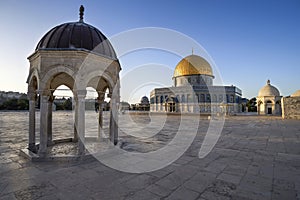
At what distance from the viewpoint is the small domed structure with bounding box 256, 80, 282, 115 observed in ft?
158

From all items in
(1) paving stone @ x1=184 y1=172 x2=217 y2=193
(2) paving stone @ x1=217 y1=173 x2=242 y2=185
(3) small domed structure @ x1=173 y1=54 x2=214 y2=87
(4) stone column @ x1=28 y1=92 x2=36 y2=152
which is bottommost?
(2) paving stone @ x1=217 y1=173 x2=242 y2=185

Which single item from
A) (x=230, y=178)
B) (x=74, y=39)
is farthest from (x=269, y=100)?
(x=74, y=39)

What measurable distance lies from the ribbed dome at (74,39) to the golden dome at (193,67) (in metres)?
47.3

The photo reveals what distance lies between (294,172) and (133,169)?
4.47 metres

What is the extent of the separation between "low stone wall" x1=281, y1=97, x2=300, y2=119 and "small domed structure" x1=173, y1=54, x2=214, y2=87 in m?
22.2

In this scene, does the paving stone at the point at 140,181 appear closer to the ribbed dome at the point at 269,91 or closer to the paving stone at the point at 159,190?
the paving stone at the point at 159,190

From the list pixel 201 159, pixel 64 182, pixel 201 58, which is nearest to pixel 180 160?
pixel 201 159

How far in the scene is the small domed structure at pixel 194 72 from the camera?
51.2m

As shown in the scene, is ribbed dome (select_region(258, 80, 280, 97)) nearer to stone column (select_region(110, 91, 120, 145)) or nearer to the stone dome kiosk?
stone column (select_region(110, 91, 120, 145))

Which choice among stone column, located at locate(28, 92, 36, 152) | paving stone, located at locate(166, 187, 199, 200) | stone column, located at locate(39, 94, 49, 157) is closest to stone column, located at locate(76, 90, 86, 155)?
stone column, located at locate(39, 94, 49, 157)

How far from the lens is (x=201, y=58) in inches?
2090

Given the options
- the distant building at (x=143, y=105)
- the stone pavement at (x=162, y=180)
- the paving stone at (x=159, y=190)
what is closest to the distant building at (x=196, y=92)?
the distant building at (x=143, y=105)

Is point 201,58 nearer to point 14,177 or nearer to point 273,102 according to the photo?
point 273,102

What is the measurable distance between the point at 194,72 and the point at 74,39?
4808 cm
